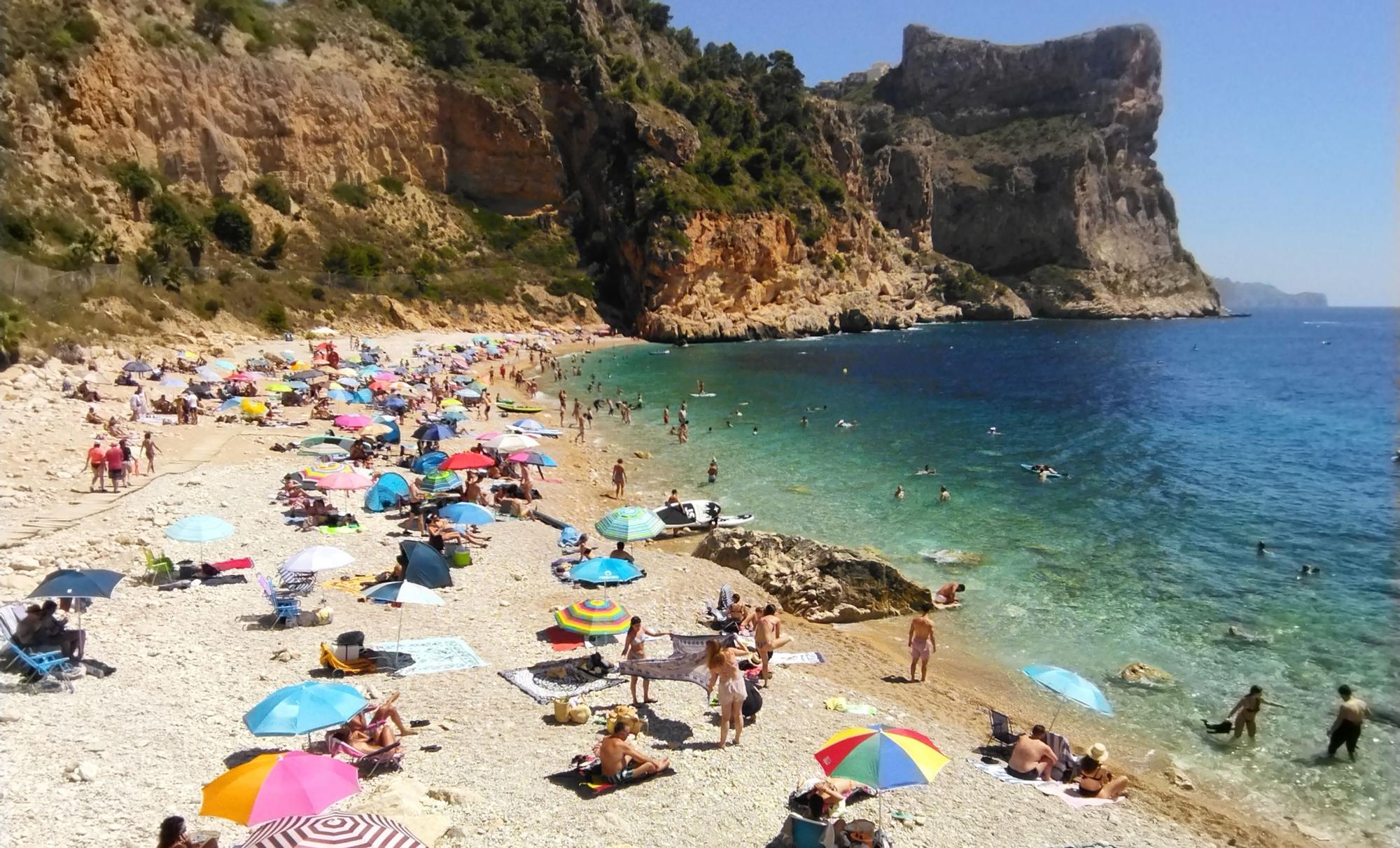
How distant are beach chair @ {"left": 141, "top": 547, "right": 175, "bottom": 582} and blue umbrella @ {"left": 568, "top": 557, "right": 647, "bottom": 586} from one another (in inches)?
255

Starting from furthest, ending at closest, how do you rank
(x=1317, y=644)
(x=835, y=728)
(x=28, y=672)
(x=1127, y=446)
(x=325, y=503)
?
(x=1127, y=446), (x=325, y=503), (x=1317, y=644), (x=835, y=728), (x=28, y=672)

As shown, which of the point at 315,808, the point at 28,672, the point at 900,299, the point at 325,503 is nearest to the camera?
the point at 315,808

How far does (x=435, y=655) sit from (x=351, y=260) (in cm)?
5674

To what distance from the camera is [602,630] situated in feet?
38.8

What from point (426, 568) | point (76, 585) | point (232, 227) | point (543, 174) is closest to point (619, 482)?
point (426, 568)

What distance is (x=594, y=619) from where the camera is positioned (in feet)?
39.2

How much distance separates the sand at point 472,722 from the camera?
761cm

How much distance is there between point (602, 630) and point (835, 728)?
352cm

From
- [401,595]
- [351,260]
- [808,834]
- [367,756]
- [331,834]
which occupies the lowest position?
[808,834]

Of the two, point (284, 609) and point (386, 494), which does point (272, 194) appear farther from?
point (284, 609)

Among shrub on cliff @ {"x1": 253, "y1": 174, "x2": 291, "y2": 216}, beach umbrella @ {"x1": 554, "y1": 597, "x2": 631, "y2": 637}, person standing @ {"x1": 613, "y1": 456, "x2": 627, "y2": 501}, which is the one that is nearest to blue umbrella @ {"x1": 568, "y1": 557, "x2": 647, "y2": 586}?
beach umbrella @ {"x1": 554, "y1": 597, "x2": 631, "y2": 637}

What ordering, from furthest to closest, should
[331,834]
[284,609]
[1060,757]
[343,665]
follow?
[284,609] → [343,665] → [1060,757] → [331,834]

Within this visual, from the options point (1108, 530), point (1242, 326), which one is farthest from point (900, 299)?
point (1108, 530)

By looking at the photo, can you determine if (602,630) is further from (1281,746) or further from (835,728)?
(1281,746)
